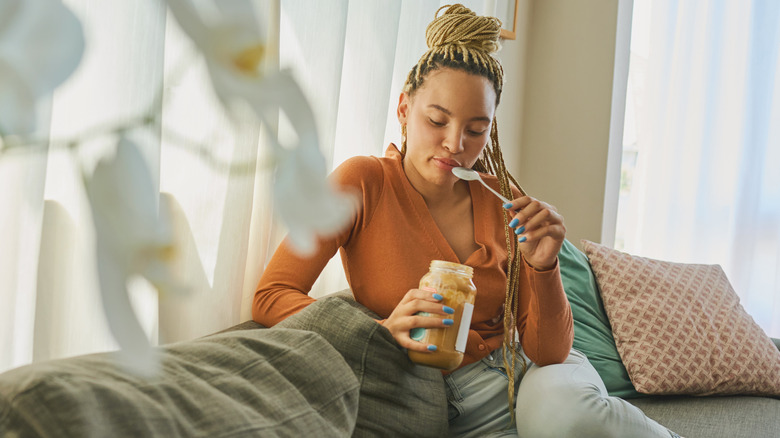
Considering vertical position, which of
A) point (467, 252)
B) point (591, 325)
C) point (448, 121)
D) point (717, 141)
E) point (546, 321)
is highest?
point (717, 141)

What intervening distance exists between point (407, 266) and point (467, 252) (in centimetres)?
15

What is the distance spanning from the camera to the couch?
20.5 inches

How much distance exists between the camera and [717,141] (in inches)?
113

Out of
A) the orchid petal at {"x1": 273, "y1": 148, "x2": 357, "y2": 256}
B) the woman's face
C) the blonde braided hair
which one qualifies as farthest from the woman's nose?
the orchid petal at {"x1": 273, "y1": 148, "x2": 357, "y2": 256}

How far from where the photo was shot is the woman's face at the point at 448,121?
1244 millimetres

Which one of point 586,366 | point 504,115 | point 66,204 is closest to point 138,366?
point 66,204

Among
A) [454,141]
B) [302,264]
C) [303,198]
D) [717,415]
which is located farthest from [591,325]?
[303,198]

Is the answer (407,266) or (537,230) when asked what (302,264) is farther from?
(537,230)

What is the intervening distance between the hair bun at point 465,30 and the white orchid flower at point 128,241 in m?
1.23

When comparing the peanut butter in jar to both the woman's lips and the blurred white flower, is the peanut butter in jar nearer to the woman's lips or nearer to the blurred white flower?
the woman's lips

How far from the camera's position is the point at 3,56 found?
14cm

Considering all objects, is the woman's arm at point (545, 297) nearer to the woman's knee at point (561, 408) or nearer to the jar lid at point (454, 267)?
the woman's knee at point (561, 408)

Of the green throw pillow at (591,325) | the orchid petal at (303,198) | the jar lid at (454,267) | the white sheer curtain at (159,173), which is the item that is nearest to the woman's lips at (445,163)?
the white sheer curtain at (159,173)

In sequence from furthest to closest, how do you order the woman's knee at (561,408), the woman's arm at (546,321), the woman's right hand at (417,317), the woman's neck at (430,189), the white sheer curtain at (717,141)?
the white sheer curtain at (717,141)
the woman's neck at (430,189)
the woman's arm at (546,321)
the woman's knee at (561,408)
the woman's right hand at (417,317)
